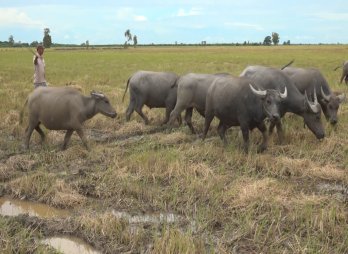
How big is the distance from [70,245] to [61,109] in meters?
3.73

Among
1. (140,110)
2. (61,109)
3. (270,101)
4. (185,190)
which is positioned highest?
(270,101)

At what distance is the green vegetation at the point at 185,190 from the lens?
188 inches

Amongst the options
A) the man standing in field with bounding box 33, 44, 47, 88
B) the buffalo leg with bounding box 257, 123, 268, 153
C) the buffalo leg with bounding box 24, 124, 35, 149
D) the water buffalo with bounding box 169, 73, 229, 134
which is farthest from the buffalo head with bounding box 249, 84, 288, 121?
the man standing in field with bounding box 33, 44, 47, 88

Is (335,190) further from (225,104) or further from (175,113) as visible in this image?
(175,113)

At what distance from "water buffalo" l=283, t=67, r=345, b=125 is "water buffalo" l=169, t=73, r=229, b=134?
2.17 metres

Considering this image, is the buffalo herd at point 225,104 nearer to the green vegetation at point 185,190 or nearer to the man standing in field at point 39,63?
the green vegetation at point 185,190

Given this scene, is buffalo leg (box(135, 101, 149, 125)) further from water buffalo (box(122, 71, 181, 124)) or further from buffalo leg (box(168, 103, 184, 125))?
buffalo leg (box(168, 103, 184, 125))

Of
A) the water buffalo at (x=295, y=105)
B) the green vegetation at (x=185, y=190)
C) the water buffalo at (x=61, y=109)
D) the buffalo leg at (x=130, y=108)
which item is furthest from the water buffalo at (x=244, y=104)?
the buffalo leg at (x=130, y=108)

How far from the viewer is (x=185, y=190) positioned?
621cm

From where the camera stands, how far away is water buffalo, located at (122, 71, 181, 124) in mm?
10328

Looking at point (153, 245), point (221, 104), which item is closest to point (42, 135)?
point (221, 104)

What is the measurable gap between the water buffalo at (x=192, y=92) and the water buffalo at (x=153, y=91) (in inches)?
25.5

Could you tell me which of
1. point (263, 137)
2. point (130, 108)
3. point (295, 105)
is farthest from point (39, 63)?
point (295, 105)

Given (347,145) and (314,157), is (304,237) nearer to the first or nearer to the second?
(314,157)
